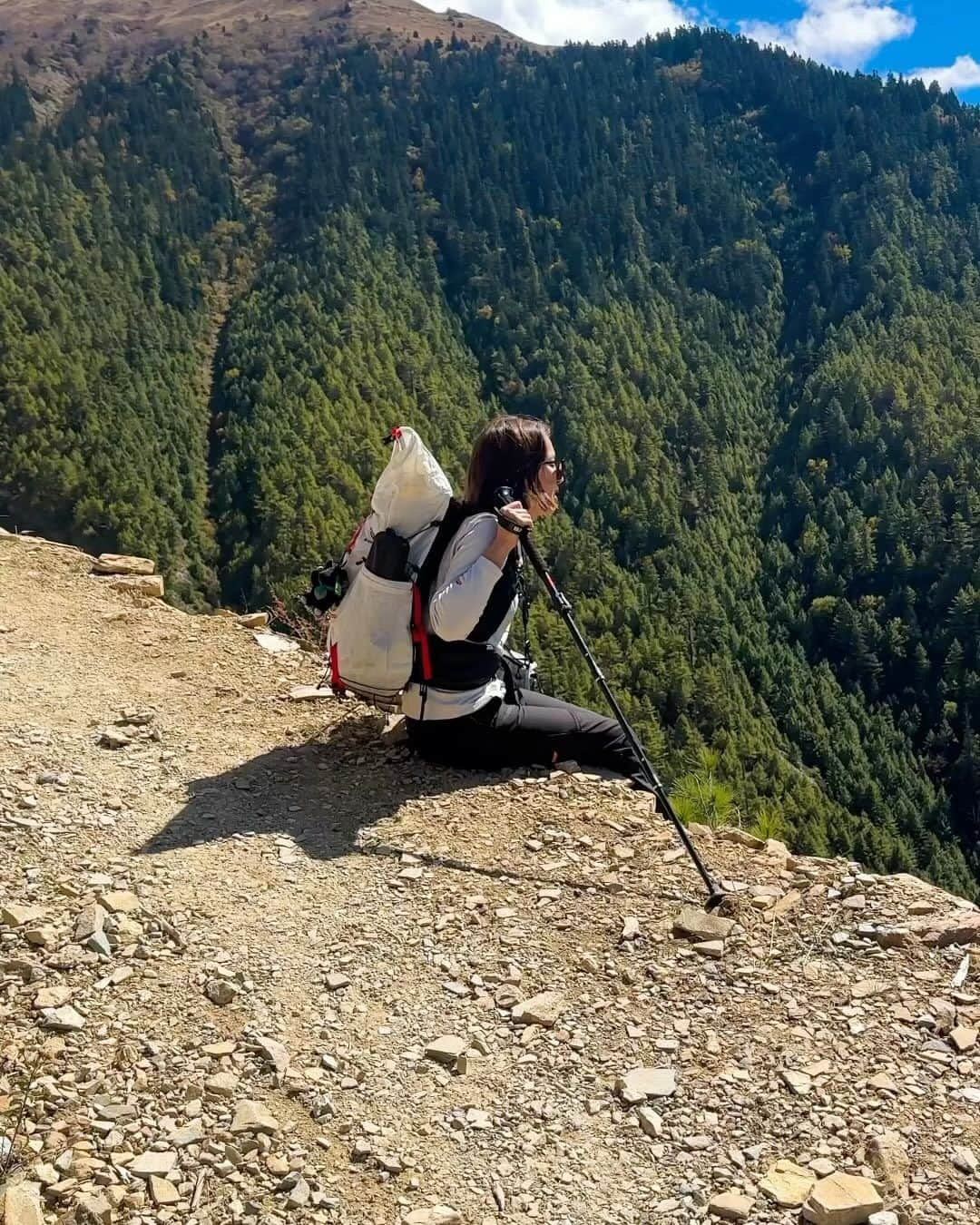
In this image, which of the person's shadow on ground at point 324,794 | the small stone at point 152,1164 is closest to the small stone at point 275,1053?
the small stone at point 152,1164

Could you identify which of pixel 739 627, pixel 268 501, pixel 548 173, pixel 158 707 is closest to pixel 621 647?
pixel 739 627

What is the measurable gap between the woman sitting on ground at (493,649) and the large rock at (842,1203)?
253 cm

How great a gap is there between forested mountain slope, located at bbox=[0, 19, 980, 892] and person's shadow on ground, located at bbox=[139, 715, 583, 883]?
4007 cm

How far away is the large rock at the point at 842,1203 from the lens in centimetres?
268

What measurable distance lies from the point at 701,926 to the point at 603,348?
406 ft

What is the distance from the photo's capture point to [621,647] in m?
80.3

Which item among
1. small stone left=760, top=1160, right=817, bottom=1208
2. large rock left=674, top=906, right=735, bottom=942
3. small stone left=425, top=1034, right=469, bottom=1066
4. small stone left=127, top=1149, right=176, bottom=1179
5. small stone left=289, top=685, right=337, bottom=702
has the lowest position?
small stone left=127, top=1149, right=176, bottom=1179

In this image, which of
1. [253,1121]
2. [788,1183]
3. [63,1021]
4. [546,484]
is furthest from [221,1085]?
[546,484]

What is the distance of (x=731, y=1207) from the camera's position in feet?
9.05

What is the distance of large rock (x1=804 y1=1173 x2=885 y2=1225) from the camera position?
8.78 ft

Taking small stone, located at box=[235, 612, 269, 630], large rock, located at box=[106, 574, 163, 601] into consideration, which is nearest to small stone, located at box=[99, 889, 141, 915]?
small stone, located at box=[235, 612, 269, 630]

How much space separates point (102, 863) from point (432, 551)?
80.1 inches

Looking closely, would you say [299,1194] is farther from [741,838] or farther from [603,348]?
[603,348]

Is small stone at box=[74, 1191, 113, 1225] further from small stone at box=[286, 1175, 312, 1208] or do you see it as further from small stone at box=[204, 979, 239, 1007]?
small stone at box=[204, 979, 239, 1007]
